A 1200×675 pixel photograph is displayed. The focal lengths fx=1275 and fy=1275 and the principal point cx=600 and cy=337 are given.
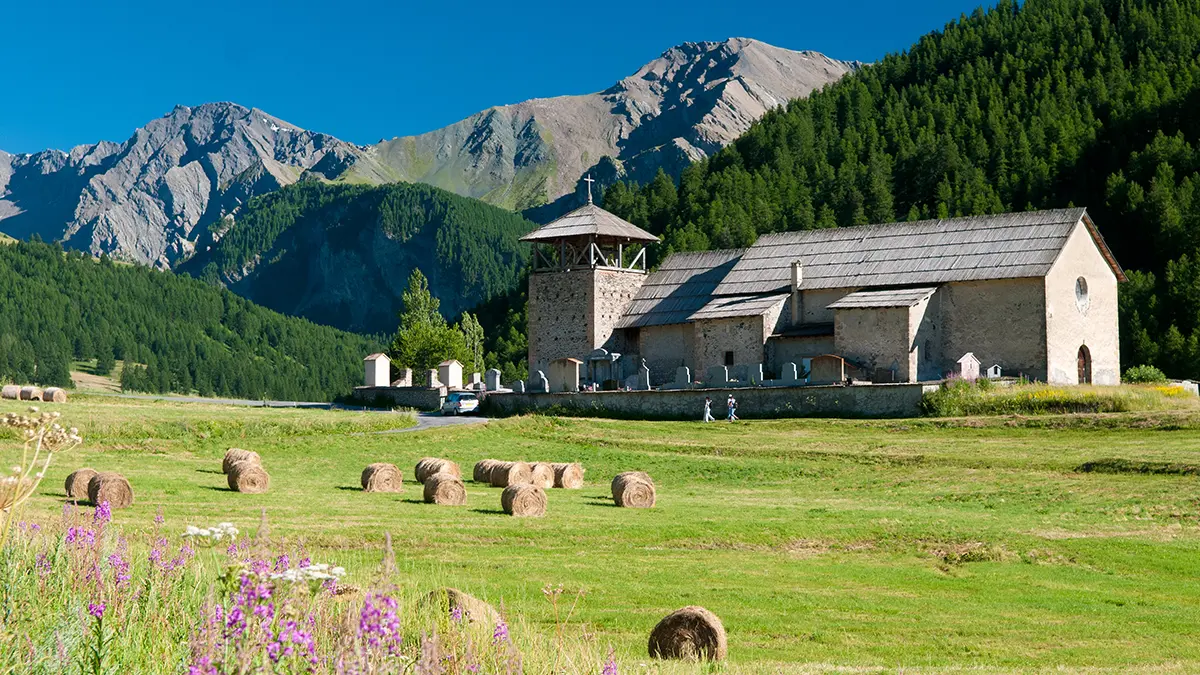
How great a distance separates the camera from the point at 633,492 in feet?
89.9

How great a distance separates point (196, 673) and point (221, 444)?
3815 cm

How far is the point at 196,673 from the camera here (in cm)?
582

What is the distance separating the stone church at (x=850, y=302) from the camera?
5184cm

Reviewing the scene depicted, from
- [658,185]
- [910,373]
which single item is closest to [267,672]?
[910,373]

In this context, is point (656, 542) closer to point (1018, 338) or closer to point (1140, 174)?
point (1018, 338)

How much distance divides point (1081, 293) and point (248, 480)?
38209 millimetres

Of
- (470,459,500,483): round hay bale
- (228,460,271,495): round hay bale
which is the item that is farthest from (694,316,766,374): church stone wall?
(228,460,271,495): round hay bale

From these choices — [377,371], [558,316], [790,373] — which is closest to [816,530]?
[790,373]

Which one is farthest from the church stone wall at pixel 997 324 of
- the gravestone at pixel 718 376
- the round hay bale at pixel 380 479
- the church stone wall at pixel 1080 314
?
the round hay bale at pixel 380 479

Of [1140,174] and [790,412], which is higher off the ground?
[1140,174]

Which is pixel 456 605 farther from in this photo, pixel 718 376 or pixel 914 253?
pixel 914 253

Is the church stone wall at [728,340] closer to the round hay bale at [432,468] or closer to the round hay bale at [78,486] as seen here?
the round hay bale at [432,468]

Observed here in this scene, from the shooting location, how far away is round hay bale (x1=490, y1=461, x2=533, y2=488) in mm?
31469

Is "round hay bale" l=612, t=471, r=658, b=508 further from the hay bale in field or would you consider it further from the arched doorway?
the arched doorway
